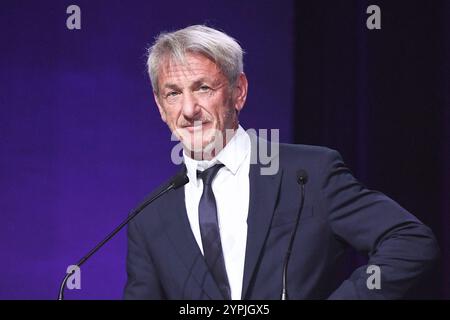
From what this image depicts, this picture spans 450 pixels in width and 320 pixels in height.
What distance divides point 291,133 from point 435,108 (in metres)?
0.46

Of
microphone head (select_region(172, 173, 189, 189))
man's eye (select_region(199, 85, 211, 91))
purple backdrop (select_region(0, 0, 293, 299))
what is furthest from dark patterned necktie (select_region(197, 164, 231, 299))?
purple backdrop (select_region(0, 0, 293, 299))

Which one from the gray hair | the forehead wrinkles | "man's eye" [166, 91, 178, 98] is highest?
the gray hair

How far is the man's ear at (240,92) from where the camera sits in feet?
6.98

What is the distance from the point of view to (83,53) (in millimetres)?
2328

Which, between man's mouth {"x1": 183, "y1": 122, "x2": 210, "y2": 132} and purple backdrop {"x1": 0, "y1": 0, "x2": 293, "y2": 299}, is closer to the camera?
man's mouth {"x1": 183, "y1": 122, "x2": 210, "y2": 132}

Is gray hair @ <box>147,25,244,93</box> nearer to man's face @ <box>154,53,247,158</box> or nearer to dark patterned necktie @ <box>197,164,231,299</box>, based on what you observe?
man's face @ <box>154,53,247,158</box>

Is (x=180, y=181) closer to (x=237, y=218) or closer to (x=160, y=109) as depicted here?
(x=237, y=218)

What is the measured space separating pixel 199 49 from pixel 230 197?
43 centimetres

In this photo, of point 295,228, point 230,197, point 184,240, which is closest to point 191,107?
point 230,197

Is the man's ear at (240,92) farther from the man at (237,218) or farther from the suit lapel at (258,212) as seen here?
the suit lapel at (258,212)

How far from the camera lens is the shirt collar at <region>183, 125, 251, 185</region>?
2.00 metres

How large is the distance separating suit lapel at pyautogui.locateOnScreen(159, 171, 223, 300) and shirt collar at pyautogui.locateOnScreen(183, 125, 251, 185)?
0.07 m

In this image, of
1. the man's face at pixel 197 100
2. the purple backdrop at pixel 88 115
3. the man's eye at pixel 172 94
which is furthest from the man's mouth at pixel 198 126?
the purple backdrop at pixel 88 115

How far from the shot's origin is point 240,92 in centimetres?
215
